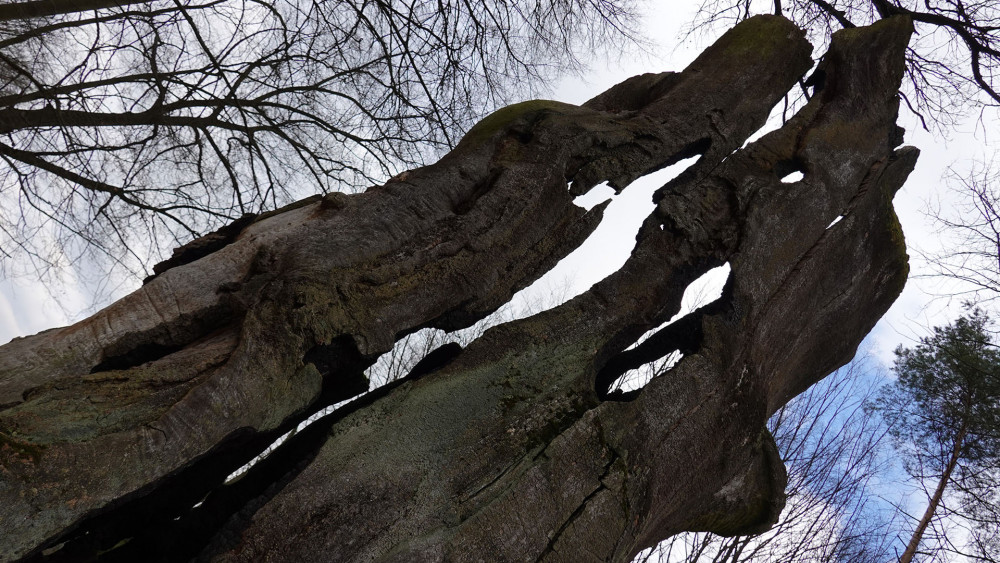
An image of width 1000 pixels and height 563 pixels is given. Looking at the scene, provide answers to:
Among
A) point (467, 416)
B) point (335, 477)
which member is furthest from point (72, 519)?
point (467, 416)

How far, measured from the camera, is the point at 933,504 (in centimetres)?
689

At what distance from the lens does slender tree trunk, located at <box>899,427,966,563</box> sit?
681cm

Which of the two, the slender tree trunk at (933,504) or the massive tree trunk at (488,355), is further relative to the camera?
the slender tree trunk at (933,504)

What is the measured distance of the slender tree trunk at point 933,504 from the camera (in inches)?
268

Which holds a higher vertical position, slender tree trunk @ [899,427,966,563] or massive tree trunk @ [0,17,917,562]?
massive tree trunk @ [0,17,917,562]

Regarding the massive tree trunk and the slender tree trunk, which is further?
the slender tree trunk

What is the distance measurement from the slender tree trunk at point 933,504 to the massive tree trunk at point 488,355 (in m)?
4.88

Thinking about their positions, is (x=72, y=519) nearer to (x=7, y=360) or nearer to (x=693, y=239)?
(x=7, y=360)

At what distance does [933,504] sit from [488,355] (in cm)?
699

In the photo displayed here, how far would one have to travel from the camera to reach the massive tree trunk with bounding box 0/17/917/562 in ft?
5.79

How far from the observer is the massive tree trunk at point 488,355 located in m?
1.77

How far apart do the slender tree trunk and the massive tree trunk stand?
16.0 ft

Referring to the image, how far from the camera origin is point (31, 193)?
5.43 meters

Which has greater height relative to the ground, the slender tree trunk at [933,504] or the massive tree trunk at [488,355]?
the massive tree trunk at [488,355]
